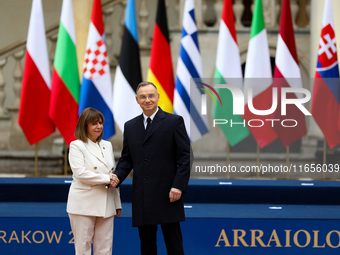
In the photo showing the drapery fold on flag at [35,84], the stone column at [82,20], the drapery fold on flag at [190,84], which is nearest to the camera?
the drapery fold on flag at [35,84]

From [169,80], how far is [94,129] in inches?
117

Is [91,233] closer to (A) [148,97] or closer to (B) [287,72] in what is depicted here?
(A) [148,97]

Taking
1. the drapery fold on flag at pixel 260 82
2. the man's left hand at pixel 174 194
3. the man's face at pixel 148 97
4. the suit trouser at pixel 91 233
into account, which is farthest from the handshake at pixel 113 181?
the drapery fold on flag at pixel 260 82

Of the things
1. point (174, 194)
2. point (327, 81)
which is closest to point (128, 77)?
point (327, 81)

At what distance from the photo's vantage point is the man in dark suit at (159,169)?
2.41 meters

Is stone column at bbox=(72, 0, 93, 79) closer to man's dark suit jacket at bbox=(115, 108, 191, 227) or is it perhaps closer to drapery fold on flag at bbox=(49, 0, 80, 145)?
drapery fold on flag at bbox=(49, 0, 80, 145)

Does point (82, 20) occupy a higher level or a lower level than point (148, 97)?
higher

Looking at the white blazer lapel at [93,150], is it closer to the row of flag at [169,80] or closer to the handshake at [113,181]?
the handshake at [113,181]

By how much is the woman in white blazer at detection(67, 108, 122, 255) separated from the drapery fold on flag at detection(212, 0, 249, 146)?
2.87 meters

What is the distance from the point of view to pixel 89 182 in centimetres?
243

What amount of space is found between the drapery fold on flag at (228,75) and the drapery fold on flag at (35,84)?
2.20m

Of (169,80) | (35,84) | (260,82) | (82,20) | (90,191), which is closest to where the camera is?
(90,191)

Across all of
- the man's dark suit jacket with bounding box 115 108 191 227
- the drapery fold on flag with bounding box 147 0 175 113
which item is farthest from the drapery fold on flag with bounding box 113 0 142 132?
the man's dark suit jacket with bounding box 115 108 191 227

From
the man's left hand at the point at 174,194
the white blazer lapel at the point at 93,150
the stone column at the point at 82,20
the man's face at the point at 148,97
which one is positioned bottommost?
the man's left hand at the point at 174,194
